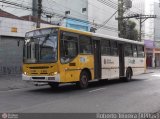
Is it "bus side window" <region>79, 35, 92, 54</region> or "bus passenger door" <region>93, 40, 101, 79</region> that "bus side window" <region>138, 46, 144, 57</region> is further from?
"bus side window" <region>79, 35, 92, 54</region>

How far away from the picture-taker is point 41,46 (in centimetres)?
1493

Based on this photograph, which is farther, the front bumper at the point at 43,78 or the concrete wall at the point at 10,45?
the concrete wall at the point at 10,45

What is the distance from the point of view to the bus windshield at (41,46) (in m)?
14.6

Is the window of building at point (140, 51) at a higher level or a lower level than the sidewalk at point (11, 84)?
higher

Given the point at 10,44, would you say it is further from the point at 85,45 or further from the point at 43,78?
the point at 43,78

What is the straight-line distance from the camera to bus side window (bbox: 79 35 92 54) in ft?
53.9

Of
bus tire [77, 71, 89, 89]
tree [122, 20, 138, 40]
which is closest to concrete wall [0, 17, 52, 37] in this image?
bus tire [77, 71, 89, 89]

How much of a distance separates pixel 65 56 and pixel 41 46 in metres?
1.26

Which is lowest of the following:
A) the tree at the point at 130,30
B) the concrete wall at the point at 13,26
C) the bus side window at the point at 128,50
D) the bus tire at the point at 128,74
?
the bus tire at the point at 128,74

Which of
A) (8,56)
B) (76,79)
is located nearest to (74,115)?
(76,79)

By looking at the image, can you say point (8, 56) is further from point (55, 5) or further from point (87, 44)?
point (55, 5)

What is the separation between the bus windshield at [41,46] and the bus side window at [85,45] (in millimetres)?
2082

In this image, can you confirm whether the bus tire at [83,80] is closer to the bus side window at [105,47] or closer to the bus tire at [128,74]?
the bus side window at [105,47]

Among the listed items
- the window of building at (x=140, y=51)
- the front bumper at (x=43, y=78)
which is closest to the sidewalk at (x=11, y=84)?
the front bumper at (x=43, y=78)
